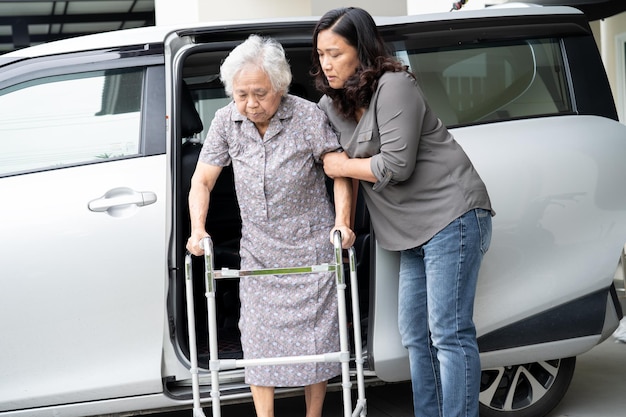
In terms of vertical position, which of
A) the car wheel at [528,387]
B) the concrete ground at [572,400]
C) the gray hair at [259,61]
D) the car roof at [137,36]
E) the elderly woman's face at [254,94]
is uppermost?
the car roof at [137,36]

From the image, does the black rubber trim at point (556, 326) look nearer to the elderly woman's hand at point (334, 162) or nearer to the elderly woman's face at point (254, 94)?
the elderly woman's hand at point (334, 162)

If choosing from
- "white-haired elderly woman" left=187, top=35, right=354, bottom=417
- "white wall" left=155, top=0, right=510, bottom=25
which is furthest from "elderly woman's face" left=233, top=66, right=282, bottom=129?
"white wall" left=155, top=0, right=510, bottom=25

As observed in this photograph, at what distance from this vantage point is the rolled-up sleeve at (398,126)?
2857 mm

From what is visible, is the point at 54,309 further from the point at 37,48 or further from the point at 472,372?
the point at 472,372

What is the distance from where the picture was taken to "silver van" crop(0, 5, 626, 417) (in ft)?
10.6

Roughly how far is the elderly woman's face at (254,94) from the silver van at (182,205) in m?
0.40

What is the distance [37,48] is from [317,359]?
170cm

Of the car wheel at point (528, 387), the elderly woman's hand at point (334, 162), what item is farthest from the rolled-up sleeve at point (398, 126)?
the car wheel at point (528, 387)

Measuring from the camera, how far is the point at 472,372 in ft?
10.1

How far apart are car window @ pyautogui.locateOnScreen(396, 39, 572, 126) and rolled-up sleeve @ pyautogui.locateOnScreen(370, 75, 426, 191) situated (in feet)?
2.28

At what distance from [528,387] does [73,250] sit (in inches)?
82.7

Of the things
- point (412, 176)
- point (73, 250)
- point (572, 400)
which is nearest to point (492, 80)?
point (412, 176)

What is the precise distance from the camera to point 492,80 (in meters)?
3.61

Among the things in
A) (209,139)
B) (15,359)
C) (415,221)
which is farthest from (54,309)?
(415,221)
